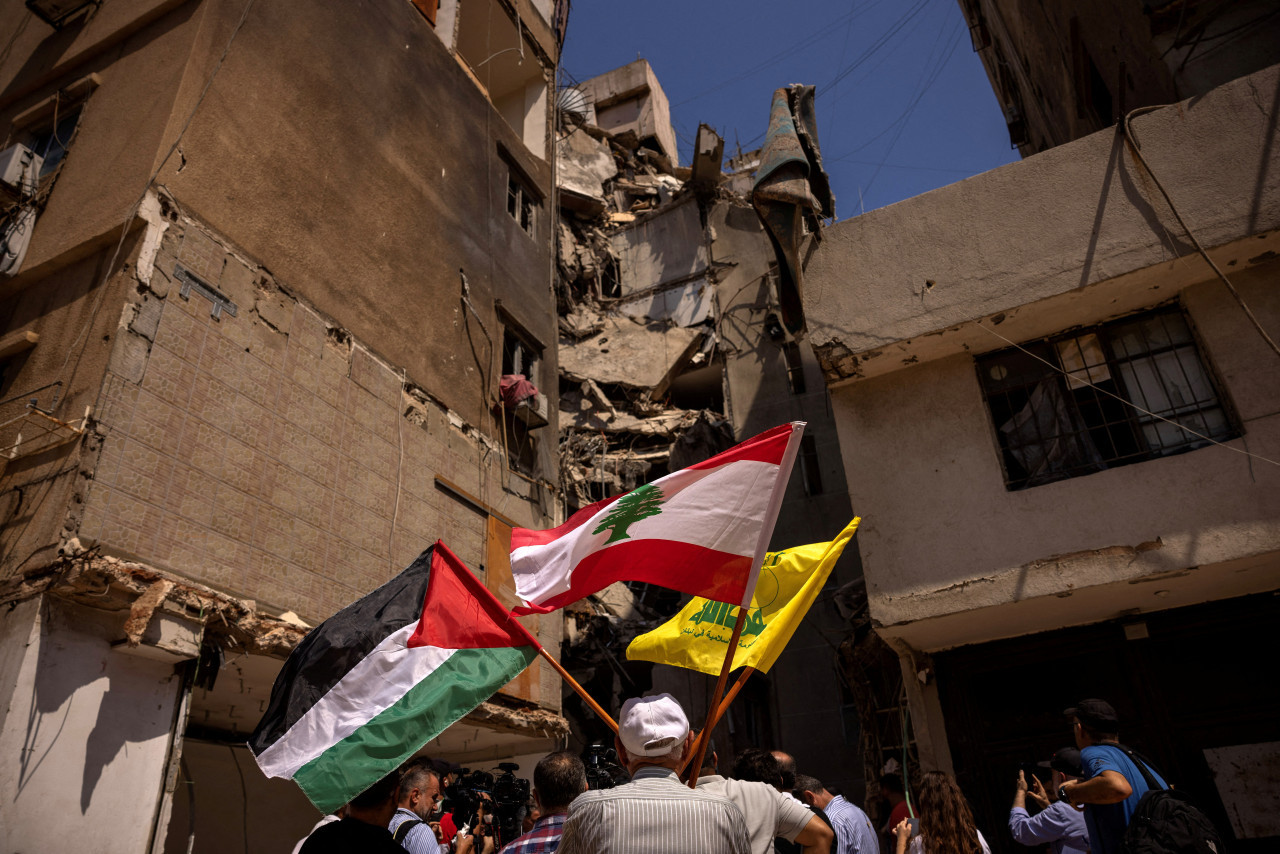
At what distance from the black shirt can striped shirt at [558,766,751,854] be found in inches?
36.1

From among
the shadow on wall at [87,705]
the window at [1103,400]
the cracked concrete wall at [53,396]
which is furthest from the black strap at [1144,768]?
the cracked concrete wall at [53,396]

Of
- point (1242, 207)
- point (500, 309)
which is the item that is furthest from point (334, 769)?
point (500, 309)

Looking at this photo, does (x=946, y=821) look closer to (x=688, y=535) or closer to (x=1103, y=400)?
(x=688, y=535)

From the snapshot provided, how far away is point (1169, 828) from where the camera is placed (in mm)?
3617

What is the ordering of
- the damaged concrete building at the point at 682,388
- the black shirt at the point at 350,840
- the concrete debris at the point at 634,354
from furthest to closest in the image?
the concrete debris at the point at 634,354 → the damaged concrete building at the point at 682,388 → the black shirt at the point at 350,840

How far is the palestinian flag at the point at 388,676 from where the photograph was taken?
3.80 m

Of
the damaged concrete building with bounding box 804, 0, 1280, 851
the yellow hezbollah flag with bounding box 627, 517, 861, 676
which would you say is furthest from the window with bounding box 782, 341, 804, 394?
the yellow hezbollah flag with bounding box 627, 517, 861, 676

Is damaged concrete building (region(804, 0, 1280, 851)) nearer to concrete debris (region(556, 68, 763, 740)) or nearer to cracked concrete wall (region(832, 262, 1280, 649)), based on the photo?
cracked concrete wall (region(832, 262, 1280, 649))

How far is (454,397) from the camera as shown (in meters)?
11.2

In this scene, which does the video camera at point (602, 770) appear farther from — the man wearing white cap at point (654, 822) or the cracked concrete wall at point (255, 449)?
the cracked concrete wall at point (255, 449)

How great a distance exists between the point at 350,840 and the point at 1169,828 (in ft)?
11.3

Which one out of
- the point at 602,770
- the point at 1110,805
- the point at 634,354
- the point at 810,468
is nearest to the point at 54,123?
the point at 602,770

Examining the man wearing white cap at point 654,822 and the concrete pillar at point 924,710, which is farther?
the concrete pillar at point 924,710

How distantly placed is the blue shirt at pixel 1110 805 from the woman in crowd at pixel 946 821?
56 centimetres
